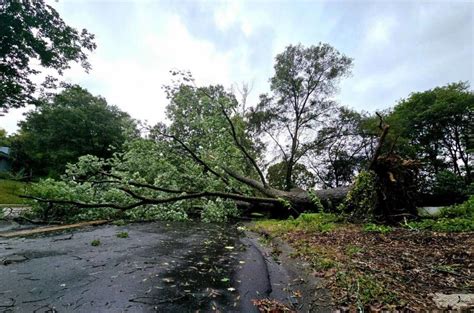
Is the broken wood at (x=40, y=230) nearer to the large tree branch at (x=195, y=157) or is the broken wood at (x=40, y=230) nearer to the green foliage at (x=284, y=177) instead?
the large tree branch at (x=195, y=157)

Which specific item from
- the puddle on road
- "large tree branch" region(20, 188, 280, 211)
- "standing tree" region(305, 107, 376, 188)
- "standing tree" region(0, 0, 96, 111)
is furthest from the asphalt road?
"standing tree" region(305, 107, 376, 188)

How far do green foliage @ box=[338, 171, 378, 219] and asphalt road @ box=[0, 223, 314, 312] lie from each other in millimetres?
2653

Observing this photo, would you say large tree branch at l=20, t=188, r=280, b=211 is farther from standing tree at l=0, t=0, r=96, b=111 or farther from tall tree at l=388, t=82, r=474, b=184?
tall tree at l=388, t=82, r=474, b=184

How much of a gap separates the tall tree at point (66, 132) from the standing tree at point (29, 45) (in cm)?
811

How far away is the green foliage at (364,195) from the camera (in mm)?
5022

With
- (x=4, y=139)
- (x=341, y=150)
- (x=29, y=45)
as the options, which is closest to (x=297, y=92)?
(x=341, y=150)

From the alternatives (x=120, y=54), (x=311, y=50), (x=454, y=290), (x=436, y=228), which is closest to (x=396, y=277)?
(x=454, y=290)

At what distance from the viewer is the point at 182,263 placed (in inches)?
111

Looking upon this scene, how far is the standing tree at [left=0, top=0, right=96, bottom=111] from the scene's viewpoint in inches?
379

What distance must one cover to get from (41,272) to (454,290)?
3.47 metres

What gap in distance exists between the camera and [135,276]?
232 cm

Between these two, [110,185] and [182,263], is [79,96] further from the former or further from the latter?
[182,263]

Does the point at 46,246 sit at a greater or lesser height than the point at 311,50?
lesser

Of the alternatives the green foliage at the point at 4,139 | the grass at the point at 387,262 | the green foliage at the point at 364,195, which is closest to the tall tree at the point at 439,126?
the green foliage at the point at 364,195
